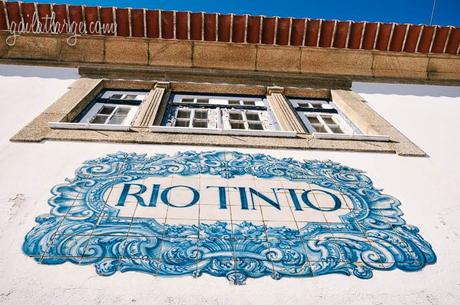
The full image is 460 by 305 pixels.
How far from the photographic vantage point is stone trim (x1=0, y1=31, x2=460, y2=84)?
6.33 metres

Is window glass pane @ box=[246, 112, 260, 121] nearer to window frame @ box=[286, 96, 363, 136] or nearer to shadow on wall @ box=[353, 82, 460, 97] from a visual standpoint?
window frame @ box=[286, 96, 363, 136]

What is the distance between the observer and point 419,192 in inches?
148

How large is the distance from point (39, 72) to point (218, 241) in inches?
202

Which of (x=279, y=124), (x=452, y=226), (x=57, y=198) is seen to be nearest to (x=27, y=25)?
(x=57, y=198)

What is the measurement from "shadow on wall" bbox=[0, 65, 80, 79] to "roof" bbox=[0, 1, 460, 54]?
2.79 feet

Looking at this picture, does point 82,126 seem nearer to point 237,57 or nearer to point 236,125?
point 236,125

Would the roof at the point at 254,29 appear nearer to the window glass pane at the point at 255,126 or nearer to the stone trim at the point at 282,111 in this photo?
the stone trim at the point at 282,111

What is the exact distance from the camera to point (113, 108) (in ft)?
18.4

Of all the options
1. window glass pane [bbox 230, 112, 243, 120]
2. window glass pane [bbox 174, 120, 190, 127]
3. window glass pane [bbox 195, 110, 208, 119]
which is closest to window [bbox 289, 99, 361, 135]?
window glass pane [bbox 230, 112, 243, 120]

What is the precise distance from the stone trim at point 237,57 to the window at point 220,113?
2.53 feet

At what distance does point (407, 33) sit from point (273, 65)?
273cm

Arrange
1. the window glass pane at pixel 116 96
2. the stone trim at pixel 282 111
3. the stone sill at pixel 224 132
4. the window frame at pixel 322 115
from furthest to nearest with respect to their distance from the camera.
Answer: the window glass pane at pixel 116 96, the window frame at pixel 322 115, the stone trim at pixel 282 111, the stone sill at pixel 224 132

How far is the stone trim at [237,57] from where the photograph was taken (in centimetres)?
633

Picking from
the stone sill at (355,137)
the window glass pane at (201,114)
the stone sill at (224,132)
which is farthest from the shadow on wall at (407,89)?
the window glass pane at (201,114)
